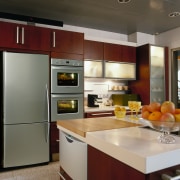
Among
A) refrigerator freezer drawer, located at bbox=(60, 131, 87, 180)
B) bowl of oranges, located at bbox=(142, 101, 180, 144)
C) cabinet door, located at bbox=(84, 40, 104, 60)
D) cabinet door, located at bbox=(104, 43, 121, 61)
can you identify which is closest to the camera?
bowl of oranges, located at bbox=(142, 101, 180, 144)

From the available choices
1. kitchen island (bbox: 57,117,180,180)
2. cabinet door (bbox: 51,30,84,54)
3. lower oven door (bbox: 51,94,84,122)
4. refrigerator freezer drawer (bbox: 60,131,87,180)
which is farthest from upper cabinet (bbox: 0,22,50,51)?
kitchen island (bbox: 57,117,180,180)

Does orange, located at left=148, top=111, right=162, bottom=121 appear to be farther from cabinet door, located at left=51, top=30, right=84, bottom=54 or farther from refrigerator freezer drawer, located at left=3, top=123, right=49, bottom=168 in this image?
cabinet door, located at left=51, top=30, right=84, bottom=54

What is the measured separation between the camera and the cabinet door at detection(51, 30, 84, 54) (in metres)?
3.03

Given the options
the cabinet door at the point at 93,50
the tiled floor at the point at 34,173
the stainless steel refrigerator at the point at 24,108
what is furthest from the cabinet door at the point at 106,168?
the cabinet door at the point at 93,50

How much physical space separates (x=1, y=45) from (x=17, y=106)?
0.90 meters

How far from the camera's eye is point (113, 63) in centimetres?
395

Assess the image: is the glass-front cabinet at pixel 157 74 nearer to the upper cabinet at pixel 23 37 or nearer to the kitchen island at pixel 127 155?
the upper cabinet at pixel 23 37

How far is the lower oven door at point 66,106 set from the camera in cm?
297

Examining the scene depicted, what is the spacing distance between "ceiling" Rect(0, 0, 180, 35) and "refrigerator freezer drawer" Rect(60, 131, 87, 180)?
83.1 inches

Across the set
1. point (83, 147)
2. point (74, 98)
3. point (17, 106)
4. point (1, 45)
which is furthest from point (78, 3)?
point (83, 147)

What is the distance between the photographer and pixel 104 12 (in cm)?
321

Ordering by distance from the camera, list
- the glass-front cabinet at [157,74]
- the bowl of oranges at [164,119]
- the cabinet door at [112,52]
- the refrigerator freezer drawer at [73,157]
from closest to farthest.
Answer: the bowl of oranges at [164,119], the refrigerator freezer drawer at [73,157], the cabinet door at [112,52], the glass-front cabinet at [157,74]

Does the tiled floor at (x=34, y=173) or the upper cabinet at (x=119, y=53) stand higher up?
the upper cabinet at (x=119, y=53)

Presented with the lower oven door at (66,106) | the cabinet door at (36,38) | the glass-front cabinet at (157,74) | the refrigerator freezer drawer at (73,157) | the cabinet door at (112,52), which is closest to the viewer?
the refrigerator freezer drawer at (73,157)
